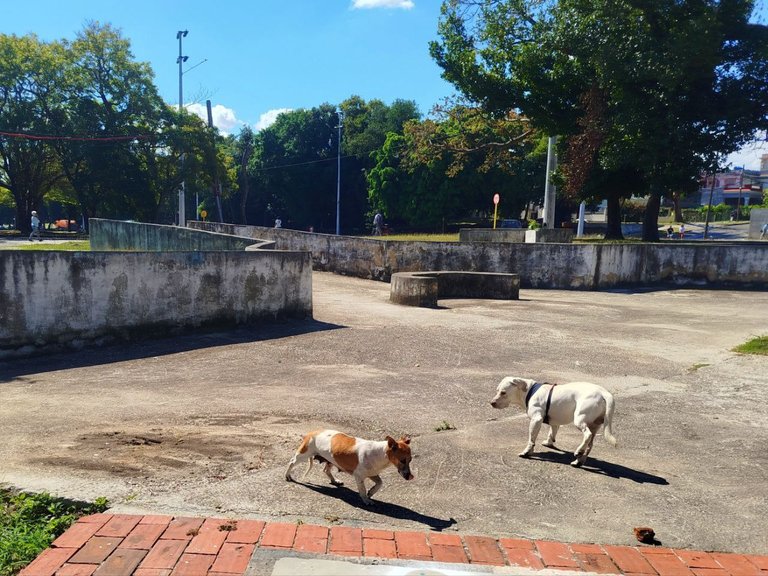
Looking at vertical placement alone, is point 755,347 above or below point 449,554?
above

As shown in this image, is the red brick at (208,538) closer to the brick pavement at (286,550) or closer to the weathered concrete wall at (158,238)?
the brick pavement at (286,550)

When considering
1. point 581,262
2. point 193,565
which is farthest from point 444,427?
point 581,262

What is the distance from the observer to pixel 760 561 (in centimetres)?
343

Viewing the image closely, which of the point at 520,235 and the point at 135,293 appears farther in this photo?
the point at 520,235

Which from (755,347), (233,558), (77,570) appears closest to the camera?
(77,570)

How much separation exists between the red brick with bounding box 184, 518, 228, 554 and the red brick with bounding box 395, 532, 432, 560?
0.98 metres

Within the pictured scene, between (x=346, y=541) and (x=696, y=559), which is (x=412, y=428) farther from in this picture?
(x=696, y=559)

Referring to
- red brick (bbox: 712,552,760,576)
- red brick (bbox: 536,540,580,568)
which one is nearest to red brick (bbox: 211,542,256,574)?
red brick (bbox: 536,540,580,568)

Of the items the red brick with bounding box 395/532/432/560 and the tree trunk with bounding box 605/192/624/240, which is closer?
the red brick with bounding box 395/532/432/560

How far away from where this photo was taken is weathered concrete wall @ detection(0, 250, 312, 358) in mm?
7910

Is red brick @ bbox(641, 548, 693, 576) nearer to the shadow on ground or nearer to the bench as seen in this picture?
the shadow on ground

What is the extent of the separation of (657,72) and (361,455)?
1990cm

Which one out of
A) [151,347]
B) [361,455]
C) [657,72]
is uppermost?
[657,72]

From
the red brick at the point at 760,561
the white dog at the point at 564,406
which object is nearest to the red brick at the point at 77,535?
the white dog at the point at 564,406
